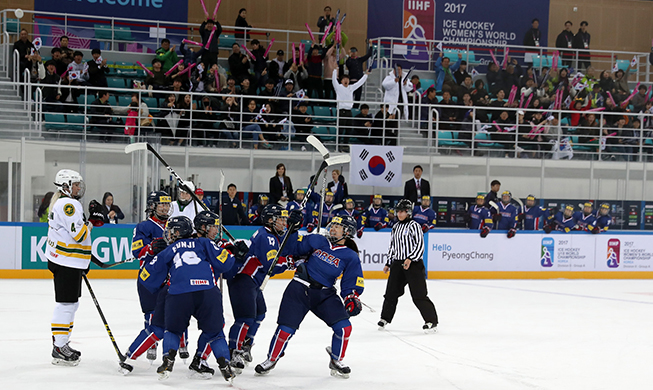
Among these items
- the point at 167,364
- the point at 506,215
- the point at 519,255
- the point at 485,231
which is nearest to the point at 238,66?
the point at 485,231

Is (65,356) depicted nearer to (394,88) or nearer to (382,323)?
(382,323)

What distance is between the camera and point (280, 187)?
40.2ft

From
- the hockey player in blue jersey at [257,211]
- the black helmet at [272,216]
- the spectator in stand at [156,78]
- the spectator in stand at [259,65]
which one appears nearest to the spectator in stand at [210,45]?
the spectator in stand at [259,65]

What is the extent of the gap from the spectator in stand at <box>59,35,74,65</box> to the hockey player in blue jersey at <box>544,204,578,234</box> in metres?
9.83

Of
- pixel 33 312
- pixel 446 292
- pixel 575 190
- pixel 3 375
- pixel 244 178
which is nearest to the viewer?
pixel 3 375

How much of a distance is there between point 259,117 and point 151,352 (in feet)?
28.3

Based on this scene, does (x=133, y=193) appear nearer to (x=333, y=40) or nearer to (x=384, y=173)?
(x=384, y=173)

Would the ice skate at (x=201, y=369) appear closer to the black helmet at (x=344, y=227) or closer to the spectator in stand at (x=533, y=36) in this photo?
the black helmet at (x=344, y=227)

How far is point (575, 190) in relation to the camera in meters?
13.7

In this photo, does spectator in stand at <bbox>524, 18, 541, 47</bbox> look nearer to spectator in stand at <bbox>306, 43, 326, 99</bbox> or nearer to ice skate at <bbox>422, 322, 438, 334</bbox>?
spectator in stand at <bbox>306, 43, 326, 99</bbox>

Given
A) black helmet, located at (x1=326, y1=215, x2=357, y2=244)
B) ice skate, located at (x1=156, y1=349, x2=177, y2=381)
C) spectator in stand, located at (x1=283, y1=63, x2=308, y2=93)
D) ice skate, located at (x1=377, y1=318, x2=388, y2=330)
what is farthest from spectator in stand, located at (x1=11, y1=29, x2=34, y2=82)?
ice skate, located at (x1=156, y1=349, x2=177, y2=381)

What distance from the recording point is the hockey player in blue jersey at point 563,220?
1302cm

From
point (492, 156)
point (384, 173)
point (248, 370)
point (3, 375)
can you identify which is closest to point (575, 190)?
point (492, 156)

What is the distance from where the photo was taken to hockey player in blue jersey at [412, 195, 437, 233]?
1238cm
